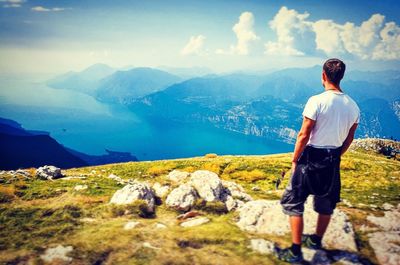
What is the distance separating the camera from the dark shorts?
275 inches

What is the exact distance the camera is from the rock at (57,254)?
25.3ft

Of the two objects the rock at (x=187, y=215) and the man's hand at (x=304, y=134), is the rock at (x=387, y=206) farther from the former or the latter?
the man's hand at (x=304, y=134)

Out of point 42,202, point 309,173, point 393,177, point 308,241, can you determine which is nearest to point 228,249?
point 308,241

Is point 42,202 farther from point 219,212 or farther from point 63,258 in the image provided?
point 219,212

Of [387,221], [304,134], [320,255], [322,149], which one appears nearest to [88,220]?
[320,255]

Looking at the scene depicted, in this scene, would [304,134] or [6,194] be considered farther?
[6,194]

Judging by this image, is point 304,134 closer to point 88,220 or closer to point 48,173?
point 88,220

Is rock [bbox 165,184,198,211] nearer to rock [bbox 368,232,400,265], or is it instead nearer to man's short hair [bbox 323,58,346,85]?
rock [bbox 368,232,400,265]

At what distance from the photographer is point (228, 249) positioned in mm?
8109

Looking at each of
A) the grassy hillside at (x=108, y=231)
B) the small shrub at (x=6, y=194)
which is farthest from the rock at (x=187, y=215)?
the small shrub at (x=6, y=194)

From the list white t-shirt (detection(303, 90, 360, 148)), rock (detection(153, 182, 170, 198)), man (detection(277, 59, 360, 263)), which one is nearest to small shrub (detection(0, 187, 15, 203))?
rock (detection(153, 182, 170, 198))

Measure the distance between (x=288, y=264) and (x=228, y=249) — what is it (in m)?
1.77

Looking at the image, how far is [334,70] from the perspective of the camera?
673 cm

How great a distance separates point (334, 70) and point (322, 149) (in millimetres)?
2007
